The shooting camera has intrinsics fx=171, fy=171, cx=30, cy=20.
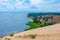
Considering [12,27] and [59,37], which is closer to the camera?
[59,37]

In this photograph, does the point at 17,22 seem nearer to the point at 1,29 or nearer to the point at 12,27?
the point at 12,27

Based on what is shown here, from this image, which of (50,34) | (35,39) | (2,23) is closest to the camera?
(35,39)

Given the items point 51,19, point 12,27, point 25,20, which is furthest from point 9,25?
point 51,19

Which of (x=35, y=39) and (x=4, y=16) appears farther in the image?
(x=4, y=16)

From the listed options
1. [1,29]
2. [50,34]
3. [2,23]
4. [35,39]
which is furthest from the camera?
[2,23]

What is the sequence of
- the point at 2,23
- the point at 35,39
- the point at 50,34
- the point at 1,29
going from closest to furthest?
the point at 35,39, the point at 50,34, the point at 1,29, the point at 2,23

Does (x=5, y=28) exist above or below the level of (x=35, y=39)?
below

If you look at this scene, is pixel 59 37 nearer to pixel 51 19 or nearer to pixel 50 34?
pixel 50 34

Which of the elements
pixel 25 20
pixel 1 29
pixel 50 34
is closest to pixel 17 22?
pixel 25 20

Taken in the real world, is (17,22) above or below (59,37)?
below
